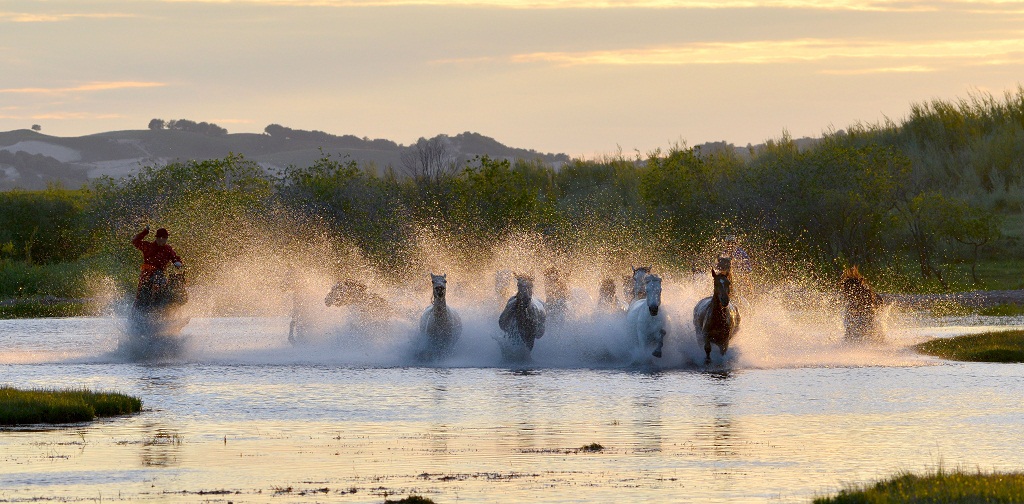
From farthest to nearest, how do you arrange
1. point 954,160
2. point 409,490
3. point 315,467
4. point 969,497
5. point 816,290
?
1. point 954,160
2. point 816,290
3. point 315,467
4. point 409,490
5. point 969,497

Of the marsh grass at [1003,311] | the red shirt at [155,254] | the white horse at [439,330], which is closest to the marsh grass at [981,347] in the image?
the white horse at [439,330]

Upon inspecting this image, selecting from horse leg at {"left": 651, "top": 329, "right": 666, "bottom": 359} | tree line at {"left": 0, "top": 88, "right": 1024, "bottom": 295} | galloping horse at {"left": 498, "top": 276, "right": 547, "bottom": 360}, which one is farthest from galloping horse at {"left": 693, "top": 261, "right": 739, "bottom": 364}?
tree line at {"left": 0, "top": 88, "right": 1024, "bottom": 295}

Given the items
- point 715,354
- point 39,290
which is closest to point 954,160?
point 39,290

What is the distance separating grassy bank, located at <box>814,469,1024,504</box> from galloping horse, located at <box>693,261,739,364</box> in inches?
529

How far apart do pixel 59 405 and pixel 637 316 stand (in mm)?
11953

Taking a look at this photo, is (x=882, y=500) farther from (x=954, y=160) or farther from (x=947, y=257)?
(x=954, y=160)

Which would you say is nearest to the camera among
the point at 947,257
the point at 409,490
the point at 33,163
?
the point at 409,490

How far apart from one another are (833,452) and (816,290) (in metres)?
32.7

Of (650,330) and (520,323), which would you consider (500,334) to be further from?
(650,330)

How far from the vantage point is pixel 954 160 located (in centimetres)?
7194

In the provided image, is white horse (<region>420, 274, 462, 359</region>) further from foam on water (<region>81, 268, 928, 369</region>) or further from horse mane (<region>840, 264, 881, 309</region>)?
horse mane (<region>840, 264, 881, 309</region>)

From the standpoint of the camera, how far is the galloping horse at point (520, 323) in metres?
28.9

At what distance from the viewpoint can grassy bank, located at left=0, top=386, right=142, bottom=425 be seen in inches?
783

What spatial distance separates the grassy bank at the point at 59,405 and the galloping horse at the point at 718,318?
35.2ft
